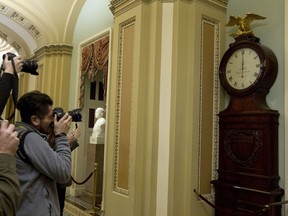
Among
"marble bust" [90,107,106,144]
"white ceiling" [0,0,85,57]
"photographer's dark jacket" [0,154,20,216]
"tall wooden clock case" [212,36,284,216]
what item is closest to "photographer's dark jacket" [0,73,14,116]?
"photographer's dark jacket" [0,154,20,216]

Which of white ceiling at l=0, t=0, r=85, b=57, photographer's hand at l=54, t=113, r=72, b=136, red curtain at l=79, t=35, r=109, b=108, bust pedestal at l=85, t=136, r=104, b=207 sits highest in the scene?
white ceiling at l=0, t=0, r=85, b=57

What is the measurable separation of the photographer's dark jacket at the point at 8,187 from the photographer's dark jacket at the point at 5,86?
13.0 inches

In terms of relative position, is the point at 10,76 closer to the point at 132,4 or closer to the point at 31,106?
the point at 31,106

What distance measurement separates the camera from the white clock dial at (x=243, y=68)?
3609 millimetres

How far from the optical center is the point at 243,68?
374 centimetres

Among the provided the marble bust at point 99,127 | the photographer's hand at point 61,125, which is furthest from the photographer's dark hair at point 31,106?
the marble bust at point 99,127

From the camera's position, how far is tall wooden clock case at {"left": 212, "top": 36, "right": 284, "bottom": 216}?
3.44 metres

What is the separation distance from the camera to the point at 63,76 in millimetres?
7668

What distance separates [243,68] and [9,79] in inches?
111

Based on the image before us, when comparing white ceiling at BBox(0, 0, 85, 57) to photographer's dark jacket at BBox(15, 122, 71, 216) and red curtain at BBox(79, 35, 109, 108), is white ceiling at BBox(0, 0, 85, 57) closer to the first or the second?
red curtain at BBox(79, 35, 109, 108)

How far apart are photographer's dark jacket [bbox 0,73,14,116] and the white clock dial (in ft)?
8.91

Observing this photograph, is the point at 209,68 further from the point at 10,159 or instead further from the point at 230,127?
the point at 10,159

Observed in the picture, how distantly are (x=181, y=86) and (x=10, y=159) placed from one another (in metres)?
3.01

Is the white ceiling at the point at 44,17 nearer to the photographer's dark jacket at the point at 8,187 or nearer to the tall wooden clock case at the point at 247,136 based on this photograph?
the tall wooden clock case at the point at 247,136
